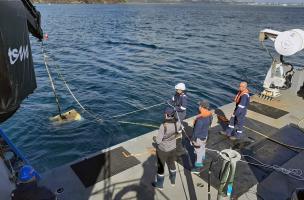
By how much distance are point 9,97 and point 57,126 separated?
11.3 m

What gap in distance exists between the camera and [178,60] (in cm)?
3114

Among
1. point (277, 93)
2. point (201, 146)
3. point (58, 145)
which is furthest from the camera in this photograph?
point (277, 93)

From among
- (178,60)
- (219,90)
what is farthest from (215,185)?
(178,60)

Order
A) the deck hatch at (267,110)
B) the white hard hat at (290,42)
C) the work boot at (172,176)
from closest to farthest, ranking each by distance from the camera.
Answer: the work boot at (172,176), the deck hatch at (267,110), the white hard hat at (290,42)

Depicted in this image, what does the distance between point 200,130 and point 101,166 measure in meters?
3.23

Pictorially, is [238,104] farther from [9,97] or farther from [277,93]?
[9,97]

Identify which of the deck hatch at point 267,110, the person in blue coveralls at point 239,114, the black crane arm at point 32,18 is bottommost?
the deck hatch at point 267,110

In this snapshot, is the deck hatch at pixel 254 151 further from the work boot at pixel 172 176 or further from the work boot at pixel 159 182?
the work boot at pixel 159 182

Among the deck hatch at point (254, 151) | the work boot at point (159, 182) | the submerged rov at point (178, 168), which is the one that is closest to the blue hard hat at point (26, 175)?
the submerged rov at point (178, 168)

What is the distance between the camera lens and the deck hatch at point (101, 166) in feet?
25.7

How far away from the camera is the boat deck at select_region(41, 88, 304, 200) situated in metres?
7.28

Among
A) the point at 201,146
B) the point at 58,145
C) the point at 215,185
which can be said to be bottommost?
the point at 58,145

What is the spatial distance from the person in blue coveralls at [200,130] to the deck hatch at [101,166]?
189cm

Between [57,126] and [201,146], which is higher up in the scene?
[201,146]
